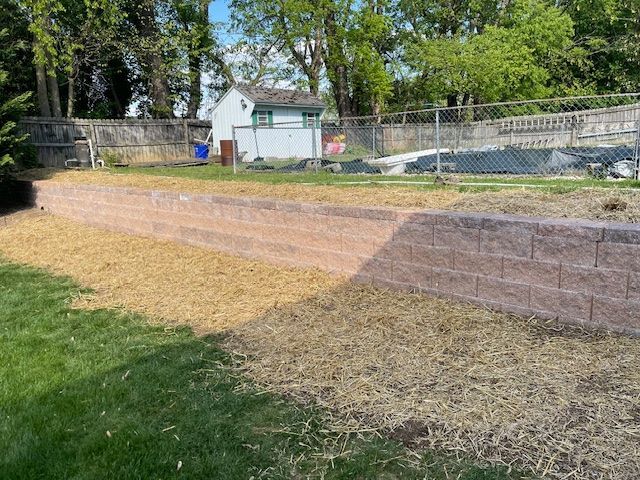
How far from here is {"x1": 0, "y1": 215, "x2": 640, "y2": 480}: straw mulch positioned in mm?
2396

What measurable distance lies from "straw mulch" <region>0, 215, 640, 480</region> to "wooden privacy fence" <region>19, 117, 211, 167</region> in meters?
12.7

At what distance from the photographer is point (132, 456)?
96.7 inches

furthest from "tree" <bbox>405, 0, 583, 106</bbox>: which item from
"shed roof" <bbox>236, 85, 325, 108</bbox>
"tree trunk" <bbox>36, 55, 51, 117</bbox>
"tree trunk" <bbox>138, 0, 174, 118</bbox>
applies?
"tree trunk" <bbox>36, 55, 51, 117</bbox>

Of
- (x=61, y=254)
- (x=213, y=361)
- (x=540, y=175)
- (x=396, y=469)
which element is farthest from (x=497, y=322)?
(x=540, y=175)

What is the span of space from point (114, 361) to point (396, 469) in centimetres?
214

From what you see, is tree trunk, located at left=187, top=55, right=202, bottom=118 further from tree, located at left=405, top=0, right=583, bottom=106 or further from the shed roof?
tree, located at left=405, top=0, right=583, bottom=106

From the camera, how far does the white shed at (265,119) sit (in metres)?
19.6

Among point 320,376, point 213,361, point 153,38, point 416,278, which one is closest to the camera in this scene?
point 320,376

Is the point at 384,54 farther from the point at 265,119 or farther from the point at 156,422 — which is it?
the point at 156,422

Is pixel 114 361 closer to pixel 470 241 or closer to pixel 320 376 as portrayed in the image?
pixel 320 376

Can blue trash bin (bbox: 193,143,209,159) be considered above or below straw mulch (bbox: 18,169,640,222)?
above

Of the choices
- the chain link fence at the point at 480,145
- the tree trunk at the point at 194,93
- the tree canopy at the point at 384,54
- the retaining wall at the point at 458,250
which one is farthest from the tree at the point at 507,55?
the retaining wall at the point at 458,250

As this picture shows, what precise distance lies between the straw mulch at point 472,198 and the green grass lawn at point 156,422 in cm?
213

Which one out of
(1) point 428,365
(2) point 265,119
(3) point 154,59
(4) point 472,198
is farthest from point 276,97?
(1) point 428,365
